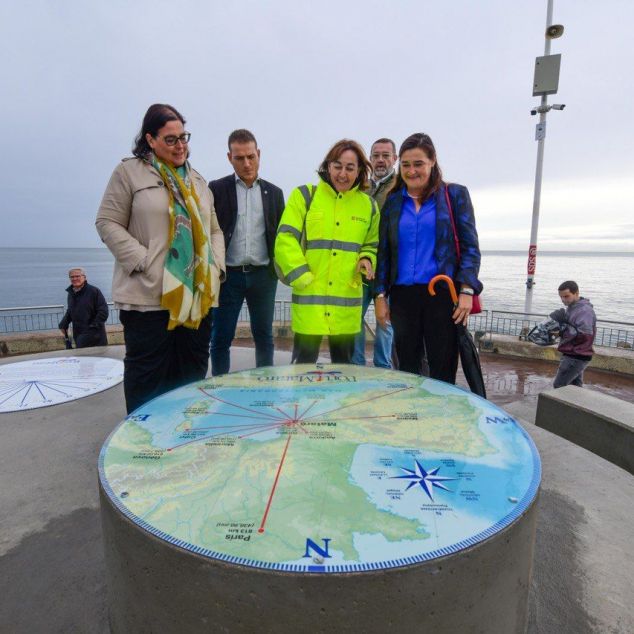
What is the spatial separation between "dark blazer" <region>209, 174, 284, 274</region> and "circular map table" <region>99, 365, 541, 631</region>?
189cm

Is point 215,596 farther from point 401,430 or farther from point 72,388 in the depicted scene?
point 72,388

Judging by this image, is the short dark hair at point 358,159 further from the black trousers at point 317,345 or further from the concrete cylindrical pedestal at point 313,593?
the concrete cylindrical pedestal at point 313,593

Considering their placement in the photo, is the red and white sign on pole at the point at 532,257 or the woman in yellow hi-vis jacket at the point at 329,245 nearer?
the woman in yellow hi-vis jacket at the point at 329,245

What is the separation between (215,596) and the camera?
4.63ft

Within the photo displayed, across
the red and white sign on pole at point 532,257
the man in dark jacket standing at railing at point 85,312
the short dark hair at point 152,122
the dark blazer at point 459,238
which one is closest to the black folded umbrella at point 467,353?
the dark blazer at point 459,238

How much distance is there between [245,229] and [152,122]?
Answer: 4.24ft

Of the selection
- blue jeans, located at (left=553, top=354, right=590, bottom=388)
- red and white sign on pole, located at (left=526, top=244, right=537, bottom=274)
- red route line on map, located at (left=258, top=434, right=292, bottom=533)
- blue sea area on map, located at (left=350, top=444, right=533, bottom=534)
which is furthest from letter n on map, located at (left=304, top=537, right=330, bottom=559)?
red and white sign on pole, located at (left=526, top=244, right=537, bottom=274)

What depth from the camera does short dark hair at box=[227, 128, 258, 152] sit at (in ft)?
13.1

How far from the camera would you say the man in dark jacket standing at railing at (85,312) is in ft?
25.2

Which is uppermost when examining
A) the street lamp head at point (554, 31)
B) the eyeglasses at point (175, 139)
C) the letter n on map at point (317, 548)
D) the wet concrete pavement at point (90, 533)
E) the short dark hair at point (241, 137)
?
the street lamp head at point (554, 31)

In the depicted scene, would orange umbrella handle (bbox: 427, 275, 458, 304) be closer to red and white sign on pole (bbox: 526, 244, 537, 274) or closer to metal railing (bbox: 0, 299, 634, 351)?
metal railing (bbox: 0, 299, 634, 351)

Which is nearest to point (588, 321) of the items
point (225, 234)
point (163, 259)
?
point (225, 234)

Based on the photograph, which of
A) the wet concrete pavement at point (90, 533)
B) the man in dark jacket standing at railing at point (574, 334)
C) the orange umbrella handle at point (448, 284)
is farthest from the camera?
the man in dark jacket standing at railing at point (574, 334)

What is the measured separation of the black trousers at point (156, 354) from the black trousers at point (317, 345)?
884 millimetres
